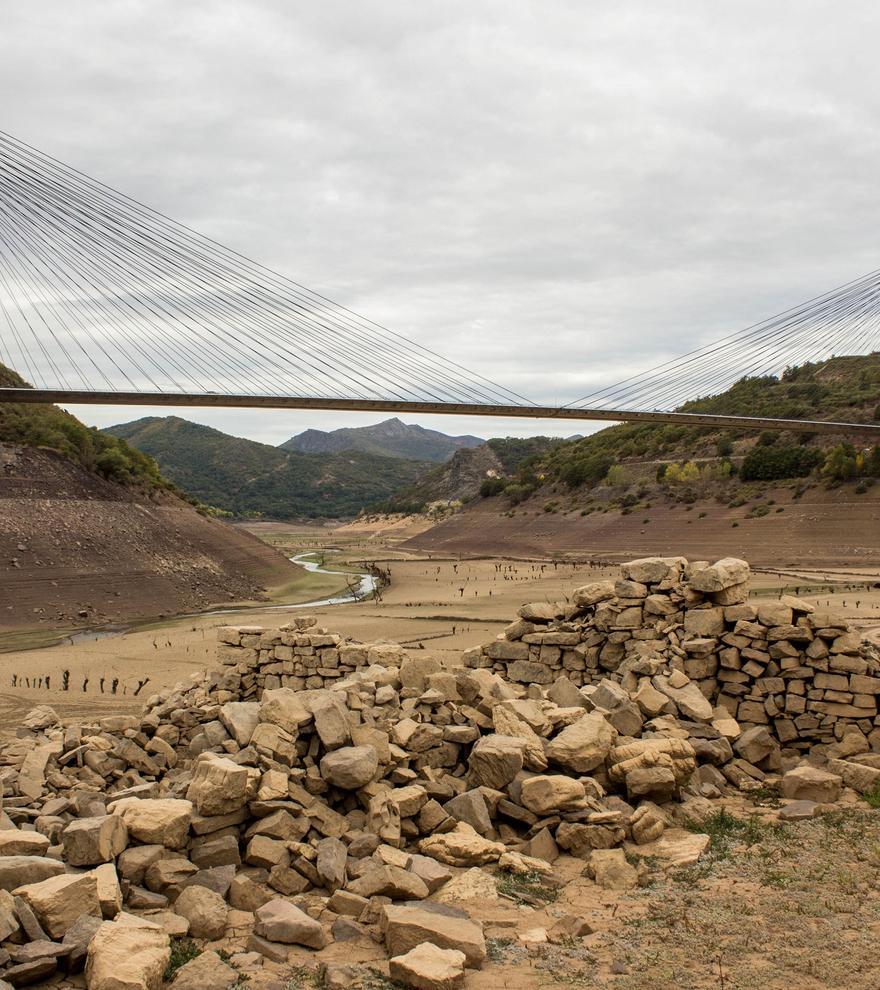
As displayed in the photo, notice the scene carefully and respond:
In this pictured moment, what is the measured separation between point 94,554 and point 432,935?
1718 inches

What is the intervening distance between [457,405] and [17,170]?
16604 millimetres

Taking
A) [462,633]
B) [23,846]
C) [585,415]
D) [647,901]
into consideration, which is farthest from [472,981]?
[585,415]

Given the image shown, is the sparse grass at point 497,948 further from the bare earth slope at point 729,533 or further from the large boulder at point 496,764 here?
the bare earth slope at point 729,533

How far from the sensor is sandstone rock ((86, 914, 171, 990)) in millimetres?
5840

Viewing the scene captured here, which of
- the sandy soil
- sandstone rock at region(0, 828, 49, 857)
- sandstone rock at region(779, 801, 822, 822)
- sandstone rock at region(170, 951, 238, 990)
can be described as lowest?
the sandy soil

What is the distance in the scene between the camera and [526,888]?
328 inches

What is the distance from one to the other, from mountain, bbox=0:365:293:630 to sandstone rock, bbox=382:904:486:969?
36.6 metres

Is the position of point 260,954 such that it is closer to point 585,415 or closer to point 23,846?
point 23,846

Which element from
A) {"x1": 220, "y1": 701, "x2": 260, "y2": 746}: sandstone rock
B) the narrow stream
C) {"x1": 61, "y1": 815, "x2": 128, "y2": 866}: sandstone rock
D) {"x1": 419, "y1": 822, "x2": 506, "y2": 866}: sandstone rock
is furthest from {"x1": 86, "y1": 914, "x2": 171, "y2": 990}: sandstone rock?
the narrow stream

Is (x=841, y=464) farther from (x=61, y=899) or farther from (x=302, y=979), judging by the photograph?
(x=61, y=899)

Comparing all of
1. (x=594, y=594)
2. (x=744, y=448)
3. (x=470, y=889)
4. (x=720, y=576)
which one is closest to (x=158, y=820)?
(x=470, y=889)

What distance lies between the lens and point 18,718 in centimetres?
1930

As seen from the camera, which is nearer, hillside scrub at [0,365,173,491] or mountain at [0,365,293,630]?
mountain at [0,365,293,630]

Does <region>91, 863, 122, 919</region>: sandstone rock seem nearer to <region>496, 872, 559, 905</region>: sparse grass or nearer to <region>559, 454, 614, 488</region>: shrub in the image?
<region>496, 872, 559, 905</region>: sparse grass
